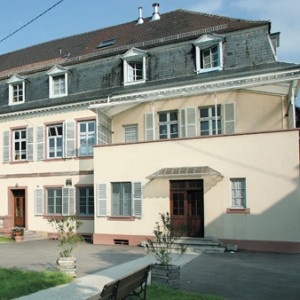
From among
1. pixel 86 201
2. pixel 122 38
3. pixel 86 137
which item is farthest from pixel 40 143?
pixel 122 38

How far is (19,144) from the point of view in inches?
906

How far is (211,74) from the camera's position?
18219mm

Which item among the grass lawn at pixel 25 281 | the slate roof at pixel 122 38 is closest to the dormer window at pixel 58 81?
the slate roof at pixel 122 38

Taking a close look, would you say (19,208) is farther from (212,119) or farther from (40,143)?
(212,119)

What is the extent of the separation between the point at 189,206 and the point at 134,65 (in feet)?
28.1

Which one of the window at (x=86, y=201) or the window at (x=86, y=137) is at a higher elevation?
the window at (x=86, y=137)

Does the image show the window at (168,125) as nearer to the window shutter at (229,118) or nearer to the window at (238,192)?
the window shutter at (229,118)

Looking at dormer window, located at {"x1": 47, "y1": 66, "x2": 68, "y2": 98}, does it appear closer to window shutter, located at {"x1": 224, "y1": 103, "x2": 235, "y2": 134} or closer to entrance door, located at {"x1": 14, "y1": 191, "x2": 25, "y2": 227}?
entrance door, located at {"x1": 14, "y1": 191, "x2": 25, "y2": 227}

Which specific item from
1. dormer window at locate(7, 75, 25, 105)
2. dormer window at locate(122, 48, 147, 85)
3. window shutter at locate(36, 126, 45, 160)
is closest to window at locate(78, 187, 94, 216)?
window shutter at locate(36, 126, 45, 160)

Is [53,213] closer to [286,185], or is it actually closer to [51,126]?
[51,126]

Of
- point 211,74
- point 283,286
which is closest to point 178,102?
point 211,74

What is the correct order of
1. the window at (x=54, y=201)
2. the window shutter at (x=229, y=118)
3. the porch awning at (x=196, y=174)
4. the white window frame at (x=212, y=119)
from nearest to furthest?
the porch awning at (x=196, y=174) → the window shutter at (x=229, y=118) → the white window frame at (x=212, y=119) → the window at (x=54, y=201)

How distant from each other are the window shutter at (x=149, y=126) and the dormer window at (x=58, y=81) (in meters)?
6.07

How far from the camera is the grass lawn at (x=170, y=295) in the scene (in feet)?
25.0
